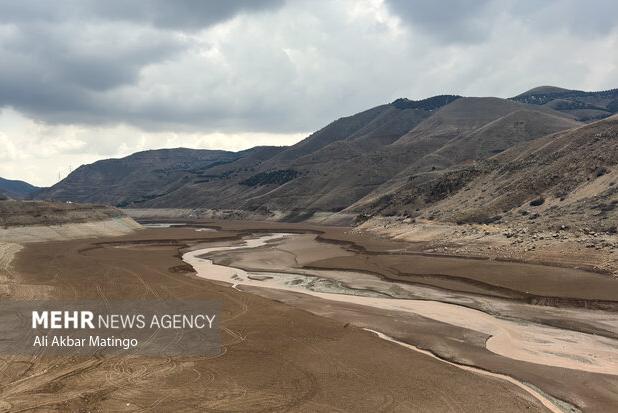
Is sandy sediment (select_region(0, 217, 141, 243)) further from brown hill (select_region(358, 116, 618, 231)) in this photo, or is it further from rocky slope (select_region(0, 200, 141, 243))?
brown hill (select_region(358, 116, 618, 231))

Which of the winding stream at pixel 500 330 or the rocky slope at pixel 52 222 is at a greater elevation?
the rocky slope at pixel 52 222

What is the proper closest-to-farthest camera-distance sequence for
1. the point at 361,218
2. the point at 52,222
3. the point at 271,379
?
1. the point at 271,379
2. the point at 52,222
3. the point at 361,218

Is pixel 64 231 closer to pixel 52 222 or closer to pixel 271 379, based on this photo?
pixel 52 222

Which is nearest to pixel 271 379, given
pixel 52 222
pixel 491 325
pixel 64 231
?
pixel 491 325

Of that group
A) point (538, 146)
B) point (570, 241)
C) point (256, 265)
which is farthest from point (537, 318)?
point (538, 146)

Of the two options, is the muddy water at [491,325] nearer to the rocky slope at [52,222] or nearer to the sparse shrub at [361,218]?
the rocky slope at [52,222]

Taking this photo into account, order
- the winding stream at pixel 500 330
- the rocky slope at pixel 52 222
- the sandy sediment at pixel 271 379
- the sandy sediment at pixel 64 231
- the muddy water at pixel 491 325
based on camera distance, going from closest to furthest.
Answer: the sandy sediment at pixel 271 379
the winding stream at pixel 500 330
the muddy water at pixel 491 325
the sandy sediment at pixel 64 231
the rocky slope at pixel 52 222

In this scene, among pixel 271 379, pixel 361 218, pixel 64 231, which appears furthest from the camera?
pixel 361 218

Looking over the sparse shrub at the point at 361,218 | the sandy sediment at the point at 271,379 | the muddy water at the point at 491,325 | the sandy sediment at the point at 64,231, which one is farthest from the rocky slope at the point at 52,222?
the sandy sediment at the point at 271,379
